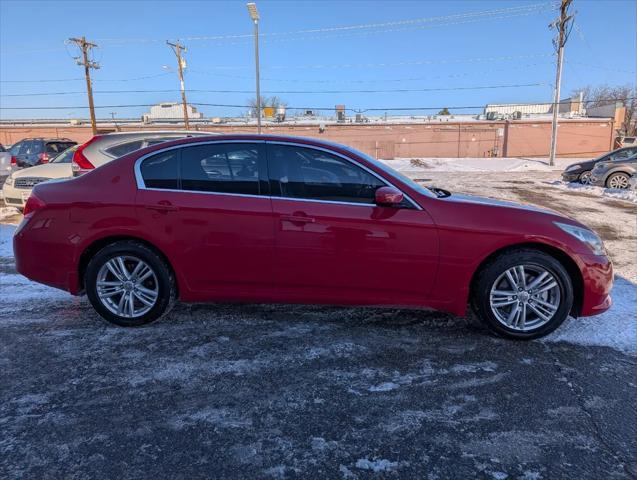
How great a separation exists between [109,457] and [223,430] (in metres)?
0.59

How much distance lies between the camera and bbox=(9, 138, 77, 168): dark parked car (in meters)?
15.0

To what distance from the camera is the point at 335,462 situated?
234 centimetres

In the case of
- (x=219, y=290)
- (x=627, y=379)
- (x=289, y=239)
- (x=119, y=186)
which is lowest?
(x=627, y=379)

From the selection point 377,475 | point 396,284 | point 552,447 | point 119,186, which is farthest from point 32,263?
point 552,447

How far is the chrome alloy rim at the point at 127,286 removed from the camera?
3906 millimetres

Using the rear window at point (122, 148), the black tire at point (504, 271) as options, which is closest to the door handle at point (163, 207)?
the black tire at point (504, 271)

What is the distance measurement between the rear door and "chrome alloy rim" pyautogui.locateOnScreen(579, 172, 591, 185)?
54.0 feet

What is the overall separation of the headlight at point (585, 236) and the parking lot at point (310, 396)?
756mm

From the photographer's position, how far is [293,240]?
145 inches

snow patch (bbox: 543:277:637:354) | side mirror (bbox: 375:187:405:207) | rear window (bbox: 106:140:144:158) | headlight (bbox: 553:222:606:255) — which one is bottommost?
snow patch (bbox: 543:277:637:354)

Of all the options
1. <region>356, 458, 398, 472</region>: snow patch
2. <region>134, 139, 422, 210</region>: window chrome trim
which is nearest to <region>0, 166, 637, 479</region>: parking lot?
<region>356, 458, 398, 472</region>: snow patch

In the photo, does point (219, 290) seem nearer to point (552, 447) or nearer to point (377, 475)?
point (377, 475)

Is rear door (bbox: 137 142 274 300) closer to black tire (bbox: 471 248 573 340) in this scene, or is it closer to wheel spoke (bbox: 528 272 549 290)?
black tire (bbox: 471 248 573 340)

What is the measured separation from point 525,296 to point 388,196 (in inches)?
54.5
